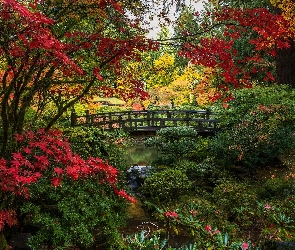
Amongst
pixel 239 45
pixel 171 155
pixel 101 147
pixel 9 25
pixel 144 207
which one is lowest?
pixel 144 207

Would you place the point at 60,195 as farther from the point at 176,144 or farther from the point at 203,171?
the point at 176,144

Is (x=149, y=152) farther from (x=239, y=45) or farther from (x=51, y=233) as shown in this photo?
(x=51, y=233)

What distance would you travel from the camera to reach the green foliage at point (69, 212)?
503cm

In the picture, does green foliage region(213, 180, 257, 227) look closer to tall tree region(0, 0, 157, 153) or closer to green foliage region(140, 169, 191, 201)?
green foliage region(140, 169, 191, 201)

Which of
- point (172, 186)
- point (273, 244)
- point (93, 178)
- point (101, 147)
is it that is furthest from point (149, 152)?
point (273, 244)

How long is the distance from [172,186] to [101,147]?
269cm

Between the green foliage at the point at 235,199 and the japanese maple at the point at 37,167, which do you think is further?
the green foliage at the point at 235,199

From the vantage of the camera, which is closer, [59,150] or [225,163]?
[59,150]

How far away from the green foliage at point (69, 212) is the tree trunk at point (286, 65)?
10.3 meters

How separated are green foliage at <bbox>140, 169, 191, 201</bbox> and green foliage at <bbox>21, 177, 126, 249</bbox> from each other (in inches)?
140

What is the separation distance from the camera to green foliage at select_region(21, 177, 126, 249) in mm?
5027

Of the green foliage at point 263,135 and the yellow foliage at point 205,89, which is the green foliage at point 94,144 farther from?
the yellow foliage at point 205,89

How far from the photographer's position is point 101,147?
780cm

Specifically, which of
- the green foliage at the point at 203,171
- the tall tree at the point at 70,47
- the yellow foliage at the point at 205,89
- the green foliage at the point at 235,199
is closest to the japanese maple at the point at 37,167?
the tall tree at the point at 70,47
